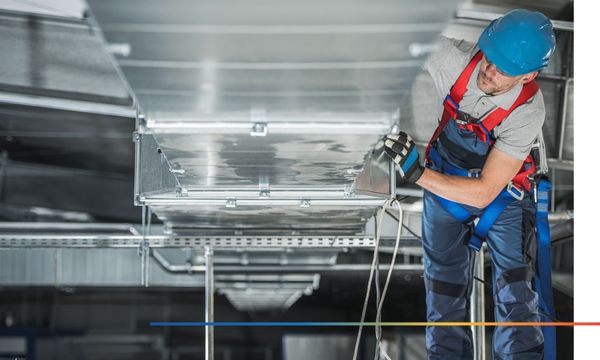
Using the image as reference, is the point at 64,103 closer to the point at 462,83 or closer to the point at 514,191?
the point at 462,83

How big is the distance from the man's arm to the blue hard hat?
401mm

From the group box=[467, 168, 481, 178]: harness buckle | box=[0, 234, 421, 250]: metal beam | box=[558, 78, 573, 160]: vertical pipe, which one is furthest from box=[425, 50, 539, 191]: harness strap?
box=[558, 78, 573, 160]: vertical pipe

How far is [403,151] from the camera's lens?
10.6 ft

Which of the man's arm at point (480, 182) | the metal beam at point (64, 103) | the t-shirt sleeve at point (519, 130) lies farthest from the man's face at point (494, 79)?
the metal beam at point (64, 103)

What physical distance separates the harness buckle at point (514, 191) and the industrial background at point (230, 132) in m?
0.54

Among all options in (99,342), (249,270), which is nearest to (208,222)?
(249,270)

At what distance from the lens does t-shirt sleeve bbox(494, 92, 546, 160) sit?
342 centimetres

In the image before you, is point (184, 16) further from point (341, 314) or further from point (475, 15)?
point (341, 314)

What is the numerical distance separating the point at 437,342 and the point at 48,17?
2.79 meters

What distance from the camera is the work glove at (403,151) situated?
3.24 meters

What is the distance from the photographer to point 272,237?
5062 mm

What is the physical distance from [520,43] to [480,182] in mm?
623

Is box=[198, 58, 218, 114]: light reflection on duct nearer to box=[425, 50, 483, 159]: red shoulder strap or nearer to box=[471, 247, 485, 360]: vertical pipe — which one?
box=[425, 50, 483, 159]: red shoulder strap

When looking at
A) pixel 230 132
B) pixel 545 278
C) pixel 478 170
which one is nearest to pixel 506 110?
pixel 478 170
